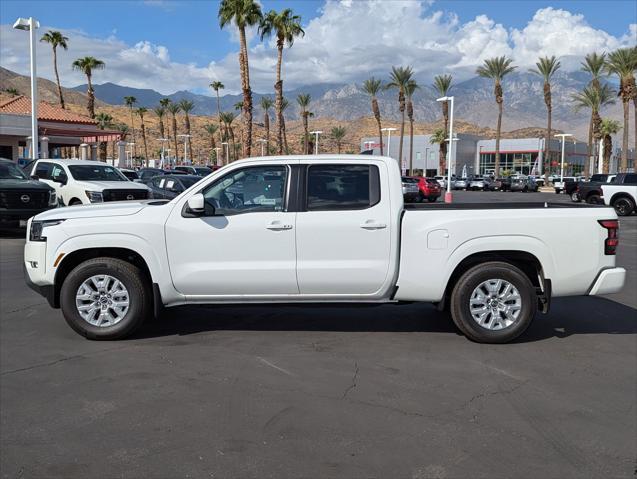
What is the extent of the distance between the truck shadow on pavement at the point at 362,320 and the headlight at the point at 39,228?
140cm

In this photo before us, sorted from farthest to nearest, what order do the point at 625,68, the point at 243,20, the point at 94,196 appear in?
the point at 625,68 < the point at 243,20 < the point at 94,196

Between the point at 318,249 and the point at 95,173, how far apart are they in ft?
43.0

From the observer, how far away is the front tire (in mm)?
6293

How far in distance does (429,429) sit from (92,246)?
12.5 feet

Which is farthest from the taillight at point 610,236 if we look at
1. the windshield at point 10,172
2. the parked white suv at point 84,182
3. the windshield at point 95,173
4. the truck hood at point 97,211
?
the windshield at point 95,173

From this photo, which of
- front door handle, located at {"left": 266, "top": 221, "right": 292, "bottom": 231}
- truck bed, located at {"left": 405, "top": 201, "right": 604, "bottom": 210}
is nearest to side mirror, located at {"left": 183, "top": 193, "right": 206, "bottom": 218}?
front door handle, located at {"left": 266, "top": 221, "right": 292, "bottom": 231}

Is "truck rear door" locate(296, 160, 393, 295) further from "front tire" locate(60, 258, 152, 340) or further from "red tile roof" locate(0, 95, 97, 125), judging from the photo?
"red tile roof" locate(0, 95, 97, 125)

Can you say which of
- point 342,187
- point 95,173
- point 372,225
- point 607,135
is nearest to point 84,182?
point 95,173

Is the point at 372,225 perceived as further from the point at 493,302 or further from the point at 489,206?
the point at 493,302

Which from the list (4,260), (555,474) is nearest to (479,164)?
(4,260)

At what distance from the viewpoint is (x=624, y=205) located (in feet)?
83.9

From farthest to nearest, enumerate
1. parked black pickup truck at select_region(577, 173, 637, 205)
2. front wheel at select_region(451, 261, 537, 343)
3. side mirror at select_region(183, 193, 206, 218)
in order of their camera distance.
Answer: parked black pickup truck at select_region(577, 173, 637, 205), front wheel at select_region(451, 261, 537, 343), side mirror at select_region(183, 193, 206, 218)

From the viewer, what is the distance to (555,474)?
12.1 ft

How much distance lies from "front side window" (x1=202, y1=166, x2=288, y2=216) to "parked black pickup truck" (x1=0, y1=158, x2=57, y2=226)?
986 cm
